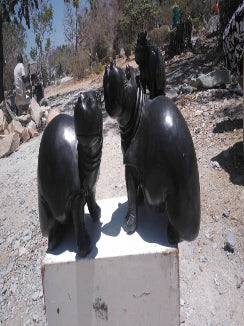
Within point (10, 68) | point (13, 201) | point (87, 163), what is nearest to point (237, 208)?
point (87, 163)

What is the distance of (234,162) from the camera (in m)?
3.27

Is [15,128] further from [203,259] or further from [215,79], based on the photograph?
[203,259]

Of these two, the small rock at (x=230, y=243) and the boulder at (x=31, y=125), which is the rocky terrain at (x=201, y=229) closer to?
the small rock at (x=230, y=243)

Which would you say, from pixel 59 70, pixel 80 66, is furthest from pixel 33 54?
pixel 80 66

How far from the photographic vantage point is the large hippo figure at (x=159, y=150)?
1238mm

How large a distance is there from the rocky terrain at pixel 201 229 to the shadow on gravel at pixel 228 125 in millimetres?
12

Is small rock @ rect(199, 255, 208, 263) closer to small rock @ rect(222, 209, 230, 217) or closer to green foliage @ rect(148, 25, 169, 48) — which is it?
small rock @ rect(222, 209, 230, 217)

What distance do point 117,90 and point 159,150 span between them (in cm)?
29

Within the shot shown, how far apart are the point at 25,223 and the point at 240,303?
6.57 ft

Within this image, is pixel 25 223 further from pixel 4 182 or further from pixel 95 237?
pixel 95 237

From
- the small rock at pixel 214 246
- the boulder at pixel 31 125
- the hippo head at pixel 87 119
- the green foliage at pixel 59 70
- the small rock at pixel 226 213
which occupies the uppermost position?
the hippo head at pixel 87 119

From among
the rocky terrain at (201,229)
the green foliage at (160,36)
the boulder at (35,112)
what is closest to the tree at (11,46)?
the green foliage at (160,36)

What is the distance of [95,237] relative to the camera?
4.84 ft

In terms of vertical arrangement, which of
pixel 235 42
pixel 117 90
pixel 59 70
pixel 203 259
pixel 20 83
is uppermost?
pixel 117 90
